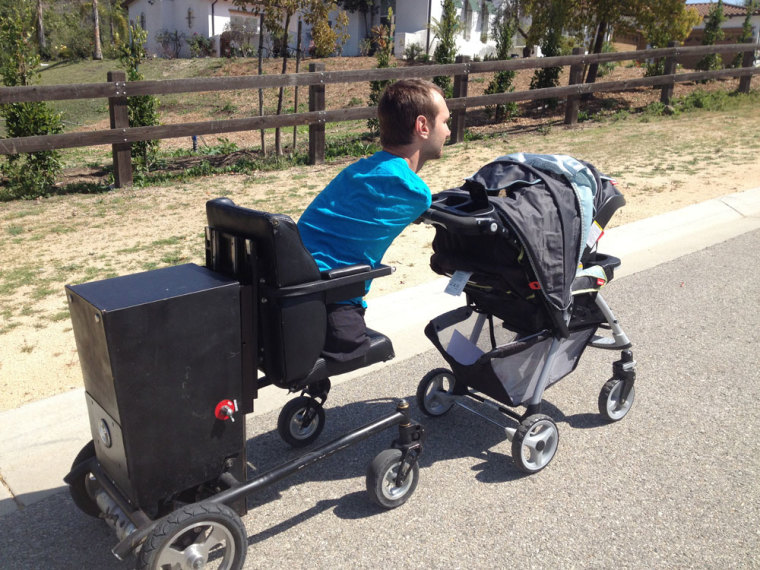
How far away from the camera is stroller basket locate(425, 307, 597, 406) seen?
11.2ft

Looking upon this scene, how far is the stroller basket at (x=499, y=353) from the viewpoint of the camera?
3412 mm

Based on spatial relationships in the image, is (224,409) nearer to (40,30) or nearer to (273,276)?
(273,276)

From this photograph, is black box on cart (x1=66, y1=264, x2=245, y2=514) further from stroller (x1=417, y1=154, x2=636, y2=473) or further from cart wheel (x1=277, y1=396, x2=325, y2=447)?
stroller (x1=417, y1=154, x2=636, y2=473)

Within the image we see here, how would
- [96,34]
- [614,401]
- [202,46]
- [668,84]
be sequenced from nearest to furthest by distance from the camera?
[614,401]
[668,84]
[202,46]
[96,34]

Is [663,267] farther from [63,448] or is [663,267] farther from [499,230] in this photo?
[63,448]

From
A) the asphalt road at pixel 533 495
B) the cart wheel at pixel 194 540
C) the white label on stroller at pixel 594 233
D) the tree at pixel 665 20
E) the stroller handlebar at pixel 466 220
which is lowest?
the asphalt road at pixel 533 495

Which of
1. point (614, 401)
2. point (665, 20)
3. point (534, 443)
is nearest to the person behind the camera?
point (534, 443)

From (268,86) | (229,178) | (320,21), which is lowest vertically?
(229,178)

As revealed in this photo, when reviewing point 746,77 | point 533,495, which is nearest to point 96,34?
point 746,77

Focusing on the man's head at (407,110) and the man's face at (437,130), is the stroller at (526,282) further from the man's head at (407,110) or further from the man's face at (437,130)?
the man's head at (407,110)

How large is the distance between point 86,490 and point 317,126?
26.4 feet

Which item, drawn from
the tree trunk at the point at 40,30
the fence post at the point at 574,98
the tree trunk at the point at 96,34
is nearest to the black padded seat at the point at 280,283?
the fence post at the point at 574,98

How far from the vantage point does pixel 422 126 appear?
9.66 ft

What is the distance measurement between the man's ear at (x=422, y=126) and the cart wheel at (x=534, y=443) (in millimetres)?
1454
